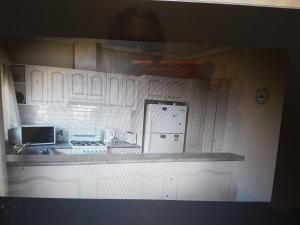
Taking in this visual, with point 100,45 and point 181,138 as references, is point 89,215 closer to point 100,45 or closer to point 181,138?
point 181,138

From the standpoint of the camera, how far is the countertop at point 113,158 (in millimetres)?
476

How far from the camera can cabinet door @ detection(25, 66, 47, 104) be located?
438mm

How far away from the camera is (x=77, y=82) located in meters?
0.46

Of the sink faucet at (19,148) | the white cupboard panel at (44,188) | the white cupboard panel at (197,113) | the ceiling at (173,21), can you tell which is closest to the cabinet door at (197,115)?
the white cupboard panel at (197,113)

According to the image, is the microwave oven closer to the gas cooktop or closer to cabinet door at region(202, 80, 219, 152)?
the gas cooktop

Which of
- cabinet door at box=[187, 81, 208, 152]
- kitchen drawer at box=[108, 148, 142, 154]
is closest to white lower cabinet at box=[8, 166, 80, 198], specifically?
kitchen drawer at box=[108, 148, 142, 154]

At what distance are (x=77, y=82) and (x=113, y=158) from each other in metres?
0.22

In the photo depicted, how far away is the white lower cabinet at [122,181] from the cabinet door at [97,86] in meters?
0.18

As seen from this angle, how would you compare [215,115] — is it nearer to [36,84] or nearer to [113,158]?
[113,158]

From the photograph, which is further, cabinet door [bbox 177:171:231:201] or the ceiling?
cabinet door [bbox 177:171:231:201]

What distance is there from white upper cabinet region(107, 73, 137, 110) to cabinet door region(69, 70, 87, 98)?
0.06m

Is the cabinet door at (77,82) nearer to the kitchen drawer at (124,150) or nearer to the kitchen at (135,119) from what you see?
the kitchen at (135,119)

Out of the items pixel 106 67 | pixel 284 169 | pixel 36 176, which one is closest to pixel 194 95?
pixel 106 67

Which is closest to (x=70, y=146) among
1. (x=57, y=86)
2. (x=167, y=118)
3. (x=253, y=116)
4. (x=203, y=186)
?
(x=57, y=86)
